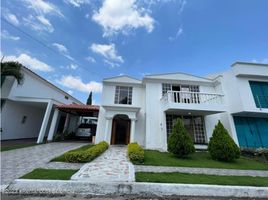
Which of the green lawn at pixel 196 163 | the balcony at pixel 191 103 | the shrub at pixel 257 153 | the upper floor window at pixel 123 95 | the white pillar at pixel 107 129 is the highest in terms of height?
the upper floor window at pixel 123 95

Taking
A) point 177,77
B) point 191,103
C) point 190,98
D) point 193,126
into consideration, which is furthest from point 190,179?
point 177,77

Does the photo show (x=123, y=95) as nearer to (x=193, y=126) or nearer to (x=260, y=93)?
(x=193, y=126)

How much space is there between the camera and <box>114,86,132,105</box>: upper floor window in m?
12.1

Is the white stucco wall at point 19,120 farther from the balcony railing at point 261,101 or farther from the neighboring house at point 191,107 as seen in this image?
the balcony railing at point 261,101

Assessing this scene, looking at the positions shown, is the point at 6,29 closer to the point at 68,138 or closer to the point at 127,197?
the point at 127,197

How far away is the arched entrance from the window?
3573 mm

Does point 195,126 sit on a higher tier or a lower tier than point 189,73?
lower

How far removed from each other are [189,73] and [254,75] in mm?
4582

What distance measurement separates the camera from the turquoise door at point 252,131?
1027cm

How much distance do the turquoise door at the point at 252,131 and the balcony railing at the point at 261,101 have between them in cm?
126

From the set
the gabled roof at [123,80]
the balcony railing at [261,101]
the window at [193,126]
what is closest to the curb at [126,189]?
the window at [193,126]

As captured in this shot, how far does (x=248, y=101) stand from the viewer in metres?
10.0

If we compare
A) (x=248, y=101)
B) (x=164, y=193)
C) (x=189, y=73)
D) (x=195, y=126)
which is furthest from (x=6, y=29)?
(x=248, y=101)

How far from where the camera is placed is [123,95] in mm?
12281
